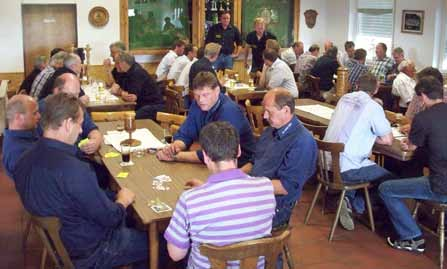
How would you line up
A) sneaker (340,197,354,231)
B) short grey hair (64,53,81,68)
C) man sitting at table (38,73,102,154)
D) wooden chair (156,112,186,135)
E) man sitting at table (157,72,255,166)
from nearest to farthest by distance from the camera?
man sitting at table (157,72,255,166) → man sitting at table (38,73,102,154) → sneaker (340,197,354,231) → wooden chair (156,112,186,135) → short grey hair (64,53,81,68)

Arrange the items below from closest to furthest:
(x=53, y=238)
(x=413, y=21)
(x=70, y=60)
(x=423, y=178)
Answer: (x=53, y=238) → (x=423, y=178) → (x=70, y=60) → (x=413, y=21)

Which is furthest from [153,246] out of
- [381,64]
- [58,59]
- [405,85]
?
[381,64]

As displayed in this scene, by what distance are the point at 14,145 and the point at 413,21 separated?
7493 millimetres

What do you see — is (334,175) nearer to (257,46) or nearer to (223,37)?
(257,46)

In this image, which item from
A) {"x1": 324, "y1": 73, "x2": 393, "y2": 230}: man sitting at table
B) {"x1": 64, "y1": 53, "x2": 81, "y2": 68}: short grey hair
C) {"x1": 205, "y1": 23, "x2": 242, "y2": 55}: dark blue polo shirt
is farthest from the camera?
{"x1": 205, "y1": 23, "x2": 242, "y2": 55}: dark blue polo shirt

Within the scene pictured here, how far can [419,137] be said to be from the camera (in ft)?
13.8

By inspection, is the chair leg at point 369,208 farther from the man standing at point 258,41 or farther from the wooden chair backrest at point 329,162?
the man standing at point 258,41

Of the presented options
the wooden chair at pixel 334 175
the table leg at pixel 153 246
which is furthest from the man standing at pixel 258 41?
the table leg at pixel 153 246

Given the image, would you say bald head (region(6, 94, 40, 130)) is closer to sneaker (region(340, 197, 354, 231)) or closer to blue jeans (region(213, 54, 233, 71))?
sneaker (region(340, 197, 354, 231))

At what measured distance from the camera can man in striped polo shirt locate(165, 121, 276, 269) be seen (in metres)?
2.48

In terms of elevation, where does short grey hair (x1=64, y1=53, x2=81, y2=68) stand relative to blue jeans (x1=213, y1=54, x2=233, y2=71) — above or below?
above

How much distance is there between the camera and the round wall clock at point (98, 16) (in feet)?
32.3

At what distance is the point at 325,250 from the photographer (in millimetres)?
4449

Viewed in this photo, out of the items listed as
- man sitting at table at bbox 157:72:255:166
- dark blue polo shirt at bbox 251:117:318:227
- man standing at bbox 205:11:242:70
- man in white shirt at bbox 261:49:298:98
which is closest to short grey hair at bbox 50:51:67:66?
man in white shirt at bbox 261:49:298:98
